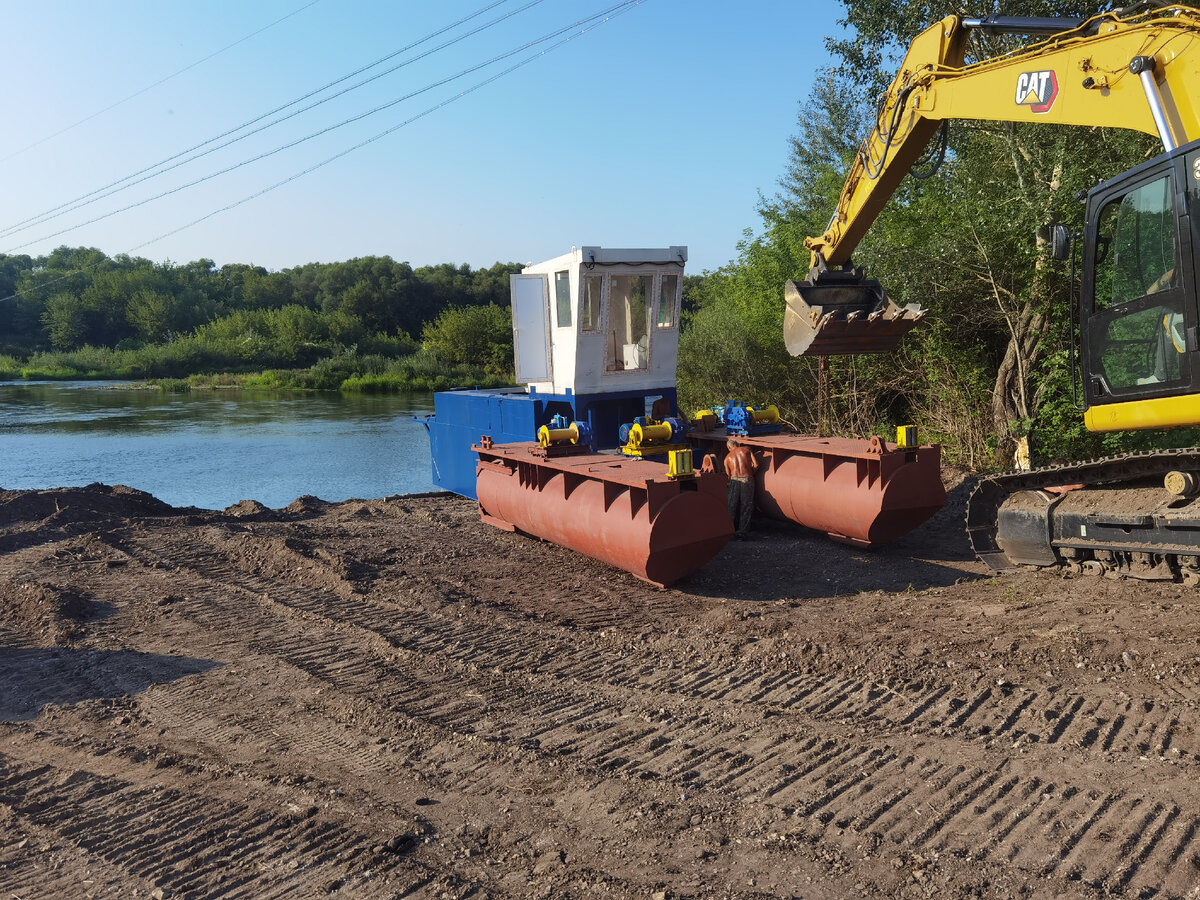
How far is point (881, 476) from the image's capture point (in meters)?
8.75

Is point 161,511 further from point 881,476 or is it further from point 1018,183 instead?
point 1018,183

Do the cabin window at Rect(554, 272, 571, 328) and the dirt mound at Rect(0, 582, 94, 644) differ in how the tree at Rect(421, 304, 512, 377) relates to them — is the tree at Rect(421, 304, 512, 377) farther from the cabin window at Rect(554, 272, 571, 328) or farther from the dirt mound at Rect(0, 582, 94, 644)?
the dirt mound at Rect(0, 582, 94, 644)

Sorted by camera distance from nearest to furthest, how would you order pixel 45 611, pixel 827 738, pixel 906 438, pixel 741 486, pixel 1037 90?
pixel 827 738, pixel 1037 90, pixel 45 611, pixel 906 438, pixel 741 486

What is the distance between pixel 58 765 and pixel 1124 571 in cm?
723

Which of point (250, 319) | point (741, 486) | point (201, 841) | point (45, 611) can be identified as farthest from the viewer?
point (250, 319)

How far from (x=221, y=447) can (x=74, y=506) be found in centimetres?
1256

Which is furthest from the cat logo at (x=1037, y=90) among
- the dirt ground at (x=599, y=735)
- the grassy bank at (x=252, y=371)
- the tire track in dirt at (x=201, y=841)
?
the grassy bank at (x=252, y=371)

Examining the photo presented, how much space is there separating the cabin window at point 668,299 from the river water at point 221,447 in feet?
23.2

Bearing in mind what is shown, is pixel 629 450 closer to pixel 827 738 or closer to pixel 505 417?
pixel 505 417

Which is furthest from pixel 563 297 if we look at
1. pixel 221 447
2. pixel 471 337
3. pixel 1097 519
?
pixel 471 337

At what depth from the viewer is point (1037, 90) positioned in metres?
6.50

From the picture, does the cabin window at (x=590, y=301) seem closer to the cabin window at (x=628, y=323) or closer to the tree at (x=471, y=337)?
the cabin window at (x=628, y=323)

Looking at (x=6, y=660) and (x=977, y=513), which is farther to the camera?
(x=977, y=513)

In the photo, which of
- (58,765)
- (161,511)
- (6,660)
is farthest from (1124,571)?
(161,511)
